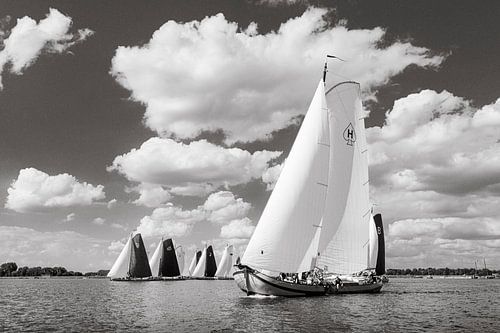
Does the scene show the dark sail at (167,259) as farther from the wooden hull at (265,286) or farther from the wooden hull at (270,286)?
the wooden hull at (265,286)

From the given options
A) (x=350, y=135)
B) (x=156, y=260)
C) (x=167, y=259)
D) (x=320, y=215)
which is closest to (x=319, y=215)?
(x=320, y=215)

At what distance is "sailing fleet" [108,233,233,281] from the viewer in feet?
429

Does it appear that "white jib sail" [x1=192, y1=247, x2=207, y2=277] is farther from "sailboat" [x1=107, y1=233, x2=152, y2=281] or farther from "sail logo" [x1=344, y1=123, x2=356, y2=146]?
"sail logo" [x1=344, y1=123, x2=356, y2=146]

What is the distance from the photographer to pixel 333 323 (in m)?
38.6

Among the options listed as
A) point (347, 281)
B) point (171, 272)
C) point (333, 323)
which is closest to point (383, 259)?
point (347, 281)

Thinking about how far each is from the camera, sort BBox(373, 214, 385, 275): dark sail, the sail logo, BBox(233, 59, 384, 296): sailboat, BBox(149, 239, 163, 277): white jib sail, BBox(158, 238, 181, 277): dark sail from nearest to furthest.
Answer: BBox(233, 59, 384, 296): sailboat, the sail logo, BBox(373, 214, 385, 275): dark sail, BBox(158, 238, 181, 277): dark sail, BBox(149, 239, 163, 277): white jib sail

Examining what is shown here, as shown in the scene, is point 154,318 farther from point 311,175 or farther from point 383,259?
point 383,259

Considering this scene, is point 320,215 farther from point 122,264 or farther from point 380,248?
point 122,264

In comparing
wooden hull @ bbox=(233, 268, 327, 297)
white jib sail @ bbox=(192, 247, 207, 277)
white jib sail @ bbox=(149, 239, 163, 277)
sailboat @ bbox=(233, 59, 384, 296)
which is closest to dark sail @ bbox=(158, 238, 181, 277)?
white jib sail @ bbox=(149, 239, 163, 277)

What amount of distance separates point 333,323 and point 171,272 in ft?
390

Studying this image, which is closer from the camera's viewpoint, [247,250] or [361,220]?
[247,250]

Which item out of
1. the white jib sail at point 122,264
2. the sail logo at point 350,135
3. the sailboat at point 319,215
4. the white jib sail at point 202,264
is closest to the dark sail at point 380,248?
the sailboat at point 319,215

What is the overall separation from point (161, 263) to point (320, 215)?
10471 cm

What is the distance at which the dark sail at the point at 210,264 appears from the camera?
592ft
